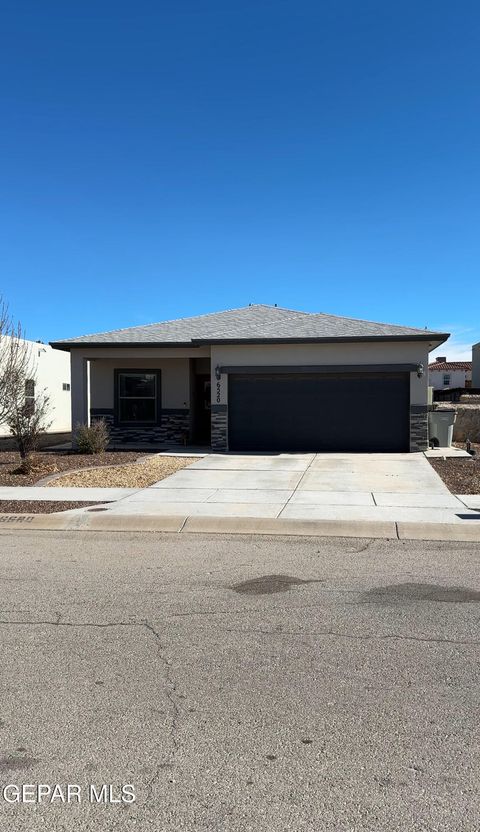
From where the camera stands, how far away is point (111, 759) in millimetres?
3539

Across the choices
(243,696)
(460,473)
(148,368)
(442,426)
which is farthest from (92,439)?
(243,696)

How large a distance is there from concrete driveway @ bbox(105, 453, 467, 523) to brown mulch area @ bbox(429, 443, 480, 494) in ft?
0.69

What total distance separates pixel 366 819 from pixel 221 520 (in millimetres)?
7133

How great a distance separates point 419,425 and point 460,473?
160 inches

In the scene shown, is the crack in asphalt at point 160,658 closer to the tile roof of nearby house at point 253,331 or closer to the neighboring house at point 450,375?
the tile roof of nearby house at point 253,331

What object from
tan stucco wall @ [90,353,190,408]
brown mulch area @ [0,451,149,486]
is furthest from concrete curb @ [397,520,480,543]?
tan stucco wall @ [90,353,190,408]

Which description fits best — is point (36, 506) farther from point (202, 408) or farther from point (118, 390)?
point (202, 408)

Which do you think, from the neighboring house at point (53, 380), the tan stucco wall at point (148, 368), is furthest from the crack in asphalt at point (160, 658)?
the neighboring house at point (53, 380)

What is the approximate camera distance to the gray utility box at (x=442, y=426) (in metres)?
19.5

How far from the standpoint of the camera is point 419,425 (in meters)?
18.5

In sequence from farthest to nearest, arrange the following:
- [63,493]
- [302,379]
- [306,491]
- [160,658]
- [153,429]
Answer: [153,429], [302,379], [306,491], [63,493], [160,658]

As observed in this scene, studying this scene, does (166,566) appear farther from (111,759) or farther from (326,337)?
(326,337)

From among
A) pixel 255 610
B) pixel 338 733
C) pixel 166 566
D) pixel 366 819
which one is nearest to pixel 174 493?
pixel 166 566

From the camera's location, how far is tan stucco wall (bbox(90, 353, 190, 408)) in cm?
2166
